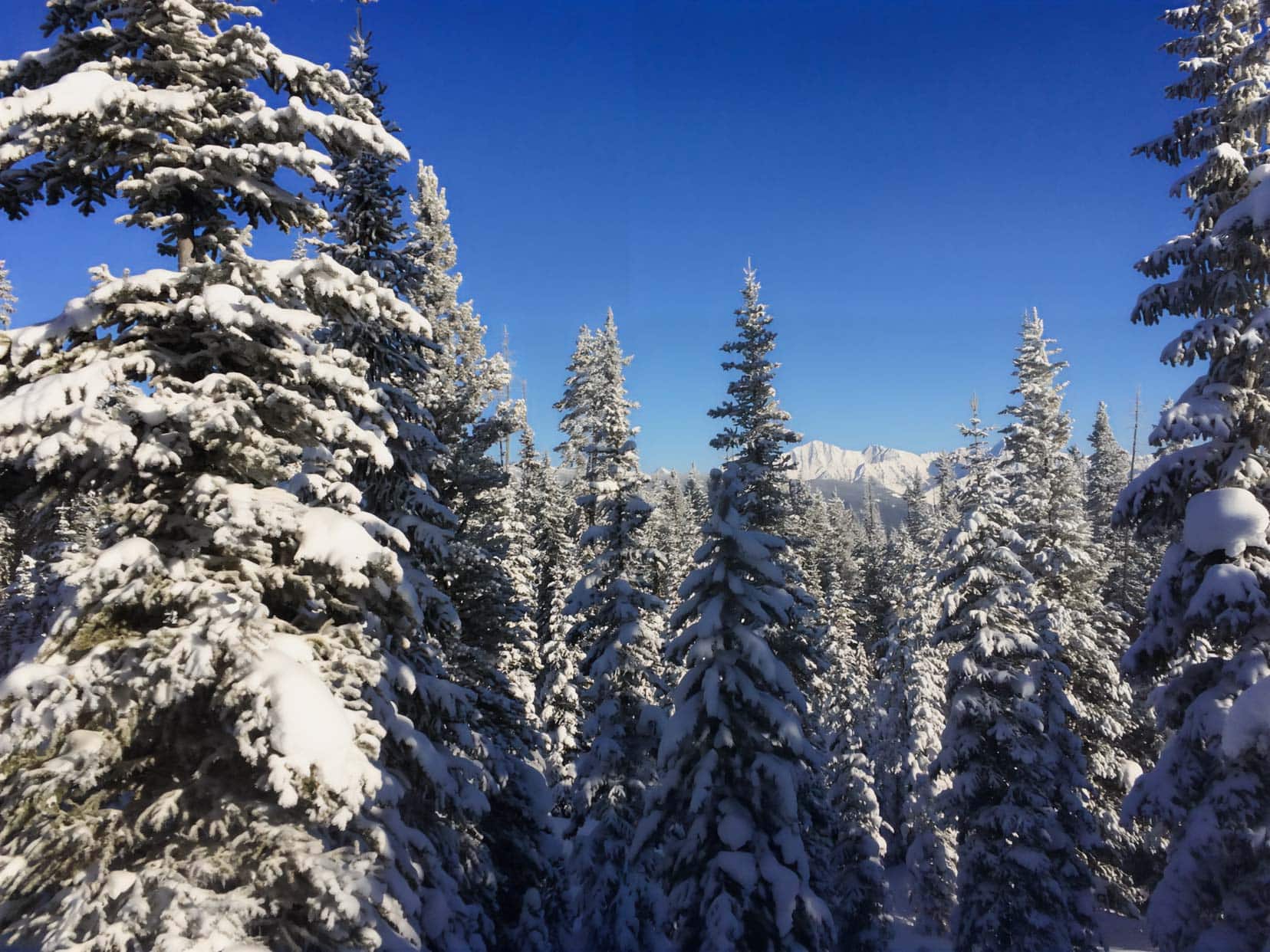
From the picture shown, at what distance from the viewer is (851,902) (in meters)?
24.9

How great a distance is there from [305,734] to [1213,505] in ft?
40.1

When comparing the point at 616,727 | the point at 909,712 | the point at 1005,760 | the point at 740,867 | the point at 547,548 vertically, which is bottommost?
the point at 740,867

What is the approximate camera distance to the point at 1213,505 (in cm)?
987

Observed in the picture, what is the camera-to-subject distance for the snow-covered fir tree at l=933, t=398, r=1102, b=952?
57.9 ft

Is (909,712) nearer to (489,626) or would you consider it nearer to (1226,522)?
(489,626)

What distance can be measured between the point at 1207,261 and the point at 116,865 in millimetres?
15927

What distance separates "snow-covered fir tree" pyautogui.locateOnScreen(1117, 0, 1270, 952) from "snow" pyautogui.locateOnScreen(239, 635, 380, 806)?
1079cm

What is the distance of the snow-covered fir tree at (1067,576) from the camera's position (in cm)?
2455

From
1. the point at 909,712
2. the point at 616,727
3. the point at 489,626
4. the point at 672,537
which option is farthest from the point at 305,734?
the point at 672,537

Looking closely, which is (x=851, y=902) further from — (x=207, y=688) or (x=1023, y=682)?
(x=207, y=688)

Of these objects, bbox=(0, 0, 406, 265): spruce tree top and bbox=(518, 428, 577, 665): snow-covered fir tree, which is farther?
bbox=(518, 428, 577, 665): snow-covered fir tree

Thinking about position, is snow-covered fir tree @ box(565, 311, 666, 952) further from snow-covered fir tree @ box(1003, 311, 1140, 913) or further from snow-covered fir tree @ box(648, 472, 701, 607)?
snow-covered fir tree @ box(1003, 311, 1140, 913)

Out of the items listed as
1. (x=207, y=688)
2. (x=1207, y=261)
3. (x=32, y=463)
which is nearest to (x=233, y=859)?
(x=207, y=688)

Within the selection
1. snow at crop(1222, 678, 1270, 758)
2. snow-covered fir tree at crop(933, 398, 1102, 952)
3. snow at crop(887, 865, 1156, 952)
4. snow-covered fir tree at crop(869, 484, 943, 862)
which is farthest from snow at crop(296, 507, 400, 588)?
snow-covered fir tree at crop(869, 484, 943, 862)
